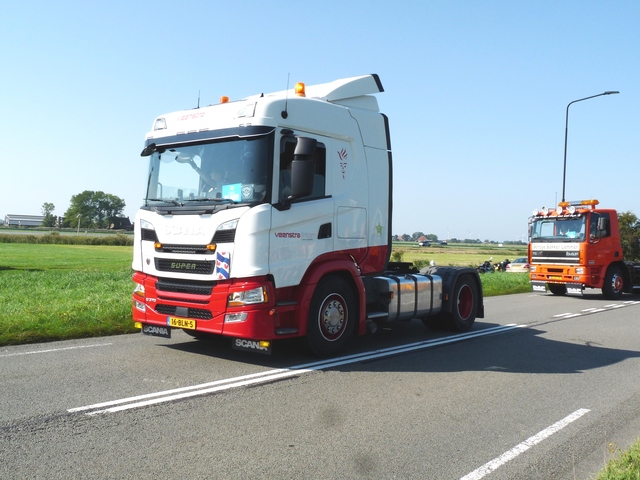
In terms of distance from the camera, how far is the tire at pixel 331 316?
24.7 feet

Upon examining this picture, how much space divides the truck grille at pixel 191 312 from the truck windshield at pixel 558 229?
1510 cm

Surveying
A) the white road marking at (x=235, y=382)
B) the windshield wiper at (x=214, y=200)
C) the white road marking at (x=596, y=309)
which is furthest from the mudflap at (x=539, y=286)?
the windshield wiper at (x=214, y=200)

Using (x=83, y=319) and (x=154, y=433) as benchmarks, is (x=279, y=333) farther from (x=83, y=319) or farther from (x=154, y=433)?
(x=83, y=319)

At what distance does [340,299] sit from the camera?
312 inches

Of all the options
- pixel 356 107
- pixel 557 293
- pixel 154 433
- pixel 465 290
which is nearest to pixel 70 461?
pixel 154 433

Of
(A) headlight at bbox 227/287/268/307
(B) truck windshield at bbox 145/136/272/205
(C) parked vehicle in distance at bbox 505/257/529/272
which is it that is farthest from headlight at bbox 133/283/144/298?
(C) parked vehicle in distance at bbox 505/257/529/272

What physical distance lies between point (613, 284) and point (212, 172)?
1641 cm

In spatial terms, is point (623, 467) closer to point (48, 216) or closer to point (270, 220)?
point (270, 220)

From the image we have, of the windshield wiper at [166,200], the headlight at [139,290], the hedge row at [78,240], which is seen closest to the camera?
the windshield wiper at [166,200]

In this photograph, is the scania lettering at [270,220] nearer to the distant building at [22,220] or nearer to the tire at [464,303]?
the tire at [464,303]

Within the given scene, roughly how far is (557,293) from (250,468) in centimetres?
1903


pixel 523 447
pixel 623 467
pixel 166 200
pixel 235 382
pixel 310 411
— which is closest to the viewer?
pixel 623 467

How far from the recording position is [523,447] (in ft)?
15.4

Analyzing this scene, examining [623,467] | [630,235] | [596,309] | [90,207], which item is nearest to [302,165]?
[623,467]
